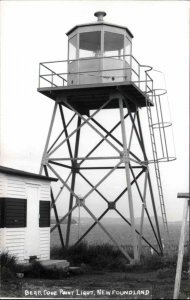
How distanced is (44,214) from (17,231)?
82.4 inches

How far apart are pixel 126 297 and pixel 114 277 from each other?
4.78m

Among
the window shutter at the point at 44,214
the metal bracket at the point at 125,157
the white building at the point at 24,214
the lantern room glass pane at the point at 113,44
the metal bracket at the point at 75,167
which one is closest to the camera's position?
the white building at the point at 24,214

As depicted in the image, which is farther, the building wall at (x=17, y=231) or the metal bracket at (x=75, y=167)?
the metal bracket at (x=75, y=167)

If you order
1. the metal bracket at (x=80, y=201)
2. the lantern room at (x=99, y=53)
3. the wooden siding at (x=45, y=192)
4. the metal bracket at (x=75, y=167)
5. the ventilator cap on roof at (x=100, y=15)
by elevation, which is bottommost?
the metal bracket at (x=80, y=201)

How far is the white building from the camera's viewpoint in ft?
58.2

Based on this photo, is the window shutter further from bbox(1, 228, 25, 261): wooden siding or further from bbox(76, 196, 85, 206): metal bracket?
bbox(1, 228, 25, 261): wooden siding

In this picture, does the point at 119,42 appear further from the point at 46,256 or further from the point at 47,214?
the point at 46,256

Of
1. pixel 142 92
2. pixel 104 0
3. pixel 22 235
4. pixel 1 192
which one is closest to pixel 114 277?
pixel 22 235

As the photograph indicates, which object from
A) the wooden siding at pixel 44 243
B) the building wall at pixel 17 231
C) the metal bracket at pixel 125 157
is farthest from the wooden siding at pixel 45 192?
the metal bracket at pixel 125 157

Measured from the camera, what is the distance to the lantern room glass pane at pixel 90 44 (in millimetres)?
21609

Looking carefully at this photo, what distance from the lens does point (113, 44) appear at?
2175 centimetres

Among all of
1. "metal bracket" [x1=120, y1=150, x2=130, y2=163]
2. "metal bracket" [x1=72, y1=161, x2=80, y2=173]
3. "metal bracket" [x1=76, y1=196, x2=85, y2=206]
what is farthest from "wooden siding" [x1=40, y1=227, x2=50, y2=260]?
"metal bracket" [x1=72, y1=161, x2=80, y2=173]

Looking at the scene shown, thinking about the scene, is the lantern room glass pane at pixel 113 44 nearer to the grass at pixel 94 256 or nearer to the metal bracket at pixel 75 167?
the metal bracket at pixel 75 167

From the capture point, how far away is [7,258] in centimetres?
1672
